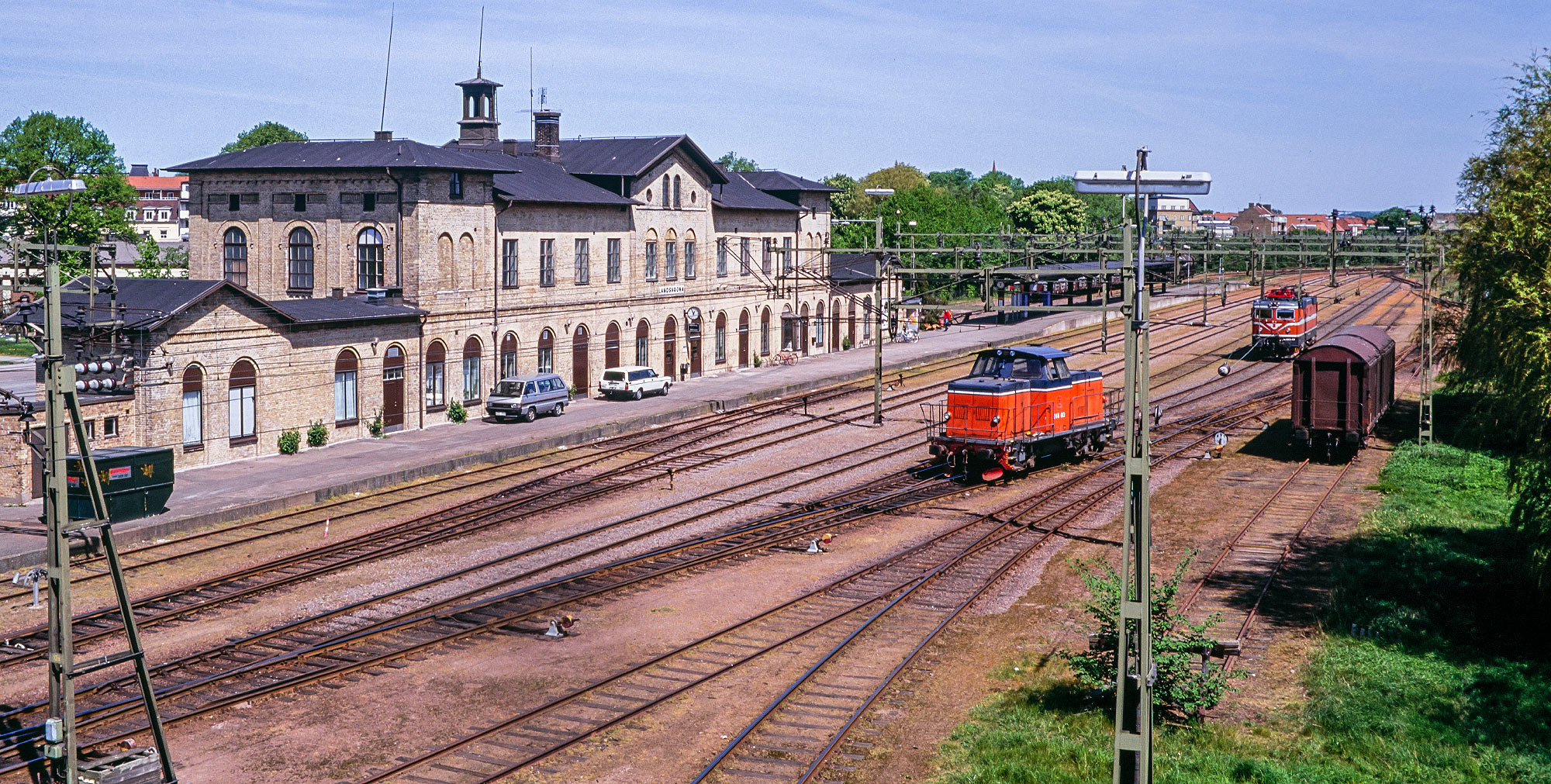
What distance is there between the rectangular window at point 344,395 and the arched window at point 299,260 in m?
6.88

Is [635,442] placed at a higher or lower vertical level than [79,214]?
lower

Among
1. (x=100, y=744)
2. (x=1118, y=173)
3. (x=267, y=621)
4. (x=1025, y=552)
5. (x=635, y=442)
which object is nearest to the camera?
(x=1118, y=173)

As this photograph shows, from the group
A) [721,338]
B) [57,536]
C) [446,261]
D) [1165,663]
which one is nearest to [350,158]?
[446,261]

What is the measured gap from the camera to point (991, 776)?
16.1 metres

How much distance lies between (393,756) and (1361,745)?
12.7 metres

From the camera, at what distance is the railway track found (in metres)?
17.0

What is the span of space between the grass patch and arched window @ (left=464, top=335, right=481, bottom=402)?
1298 inches

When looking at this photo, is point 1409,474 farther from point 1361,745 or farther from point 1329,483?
point 1361,745

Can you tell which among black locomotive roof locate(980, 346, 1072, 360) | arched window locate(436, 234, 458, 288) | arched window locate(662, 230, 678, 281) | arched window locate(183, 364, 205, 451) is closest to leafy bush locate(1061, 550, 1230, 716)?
black locomotive roof locate(980, 346, 1072, 360)

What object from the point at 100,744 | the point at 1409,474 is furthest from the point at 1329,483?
the point at 100,744

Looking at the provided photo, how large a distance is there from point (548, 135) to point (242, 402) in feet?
85.3

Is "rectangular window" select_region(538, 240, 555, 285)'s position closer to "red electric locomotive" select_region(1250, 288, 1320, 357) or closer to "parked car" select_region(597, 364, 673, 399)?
"parked car" select_region(597, 364, 673, 399)

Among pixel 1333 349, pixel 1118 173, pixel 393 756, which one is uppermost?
pixel 1118 173

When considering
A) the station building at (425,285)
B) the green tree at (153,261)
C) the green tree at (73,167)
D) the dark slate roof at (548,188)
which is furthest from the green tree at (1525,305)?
the green tree at (73,167)
